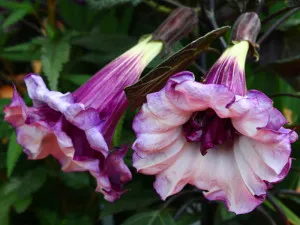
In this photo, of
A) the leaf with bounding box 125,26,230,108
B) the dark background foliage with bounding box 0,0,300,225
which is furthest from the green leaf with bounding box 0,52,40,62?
the leaf with bounding box 125,26,230,108

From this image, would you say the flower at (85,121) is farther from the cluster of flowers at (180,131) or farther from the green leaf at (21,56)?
the green leaf at (21,56)

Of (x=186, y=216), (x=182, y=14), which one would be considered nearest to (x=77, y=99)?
(x=182, y=14)

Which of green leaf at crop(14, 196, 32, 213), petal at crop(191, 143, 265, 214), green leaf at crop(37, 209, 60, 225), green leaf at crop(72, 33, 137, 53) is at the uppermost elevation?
green leaf at crop(72, 33, 137, 53)

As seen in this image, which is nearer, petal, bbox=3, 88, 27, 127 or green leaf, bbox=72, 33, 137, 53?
petal, bbox=3, 88, 27, 127

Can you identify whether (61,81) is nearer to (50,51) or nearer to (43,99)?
(50,51)

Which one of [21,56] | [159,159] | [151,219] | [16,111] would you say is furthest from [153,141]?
[21,56]

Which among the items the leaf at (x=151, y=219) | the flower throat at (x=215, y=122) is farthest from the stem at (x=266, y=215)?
the flower throat at (x=215, y=122)

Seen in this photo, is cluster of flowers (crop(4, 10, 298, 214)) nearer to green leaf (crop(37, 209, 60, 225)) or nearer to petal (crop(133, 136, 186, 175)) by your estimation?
petal (crop(133, 136, 186, 175))
